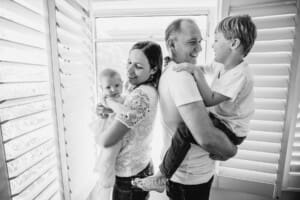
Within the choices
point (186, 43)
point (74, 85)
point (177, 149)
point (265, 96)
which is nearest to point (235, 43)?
point (186, 43)

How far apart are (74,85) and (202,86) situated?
86cm

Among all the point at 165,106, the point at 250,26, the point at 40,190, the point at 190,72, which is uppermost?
the point at 250,26

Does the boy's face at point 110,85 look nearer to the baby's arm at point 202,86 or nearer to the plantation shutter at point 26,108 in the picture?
the plantation shutter at point 26,108

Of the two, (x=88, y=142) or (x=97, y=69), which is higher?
(x=97, y=69)

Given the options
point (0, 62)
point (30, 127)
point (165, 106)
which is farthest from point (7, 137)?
point (165, 106)

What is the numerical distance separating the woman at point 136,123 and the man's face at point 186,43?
3.4 inches

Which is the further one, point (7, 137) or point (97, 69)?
point (97, 69)

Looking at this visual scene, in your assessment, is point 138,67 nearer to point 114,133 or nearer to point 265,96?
point 114,133

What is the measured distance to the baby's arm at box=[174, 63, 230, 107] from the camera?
688 millimetres

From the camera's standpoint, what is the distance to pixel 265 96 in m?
1.27

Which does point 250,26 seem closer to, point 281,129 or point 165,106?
point 165,106

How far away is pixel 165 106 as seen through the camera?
0.74 meters

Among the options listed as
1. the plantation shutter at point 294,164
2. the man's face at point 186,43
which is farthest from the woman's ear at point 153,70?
the plantation shutter at point 294,164

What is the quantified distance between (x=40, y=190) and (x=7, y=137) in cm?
39
